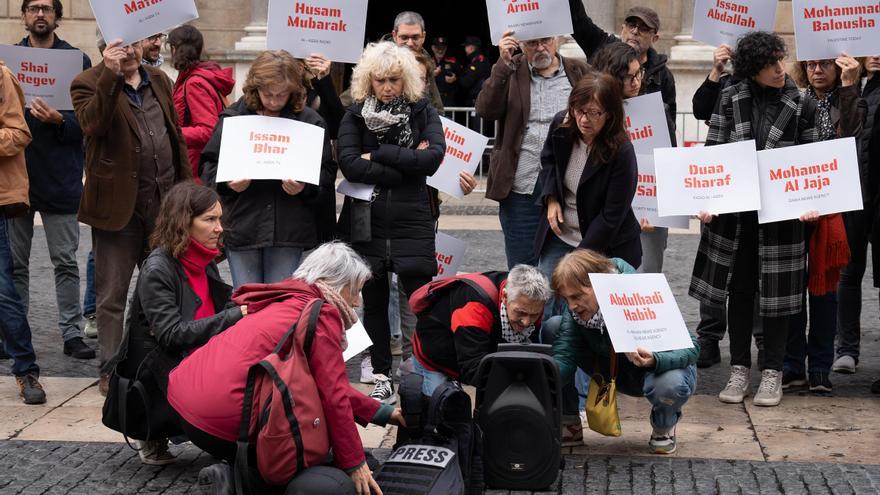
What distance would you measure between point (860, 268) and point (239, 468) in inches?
159

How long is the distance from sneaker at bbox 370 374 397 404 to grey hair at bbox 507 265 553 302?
1.37 m

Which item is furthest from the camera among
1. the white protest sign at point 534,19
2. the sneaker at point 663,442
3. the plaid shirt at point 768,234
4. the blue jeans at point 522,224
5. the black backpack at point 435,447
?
the blue jeans at point 522,224

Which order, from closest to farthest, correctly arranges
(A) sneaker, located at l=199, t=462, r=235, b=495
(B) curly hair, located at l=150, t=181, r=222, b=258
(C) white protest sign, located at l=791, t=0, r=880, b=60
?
1. (A) sneaker, located at l=199, t=462, r=235, b=495
2. (B) curly hair, located at l=150, t=181, r=222, b=258
3. (C) white protest sign, located at l=791, t=0, r=880, b=60

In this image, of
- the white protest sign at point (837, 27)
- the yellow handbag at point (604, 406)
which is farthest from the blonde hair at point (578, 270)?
the white protest sign at point (837, 27)

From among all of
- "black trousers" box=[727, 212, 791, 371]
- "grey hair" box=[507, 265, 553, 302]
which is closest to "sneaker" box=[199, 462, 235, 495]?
"grey hair" box=[507, 265, 553, 302]

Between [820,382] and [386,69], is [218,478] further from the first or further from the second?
[820,382]

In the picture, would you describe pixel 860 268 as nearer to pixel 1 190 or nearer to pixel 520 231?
pixel 520 231

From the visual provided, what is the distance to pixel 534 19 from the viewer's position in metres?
6.83

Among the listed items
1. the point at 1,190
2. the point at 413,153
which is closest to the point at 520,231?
the point at 413,153

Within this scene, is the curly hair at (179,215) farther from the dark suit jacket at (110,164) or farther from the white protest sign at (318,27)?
the white protest sign at (318,27)

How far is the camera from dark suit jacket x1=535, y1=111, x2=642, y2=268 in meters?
6.22

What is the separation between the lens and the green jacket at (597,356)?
562 cm

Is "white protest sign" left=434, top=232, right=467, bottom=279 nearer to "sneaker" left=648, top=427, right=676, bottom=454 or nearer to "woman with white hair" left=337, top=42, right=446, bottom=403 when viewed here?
"woman with white hair" left=337, top=42, right=446, bottom=403

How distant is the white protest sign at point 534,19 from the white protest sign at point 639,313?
174cm
